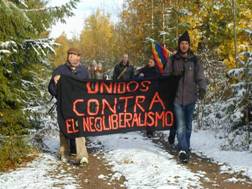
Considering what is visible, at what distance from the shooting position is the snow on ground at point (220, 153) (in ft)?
25.6

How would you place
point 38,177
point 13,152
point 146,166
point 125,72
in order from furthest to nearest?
1. point 125,72
2. point 13,152
3. point 146,166
4. point 38,177

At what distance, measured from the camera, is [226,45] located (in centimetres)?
1745

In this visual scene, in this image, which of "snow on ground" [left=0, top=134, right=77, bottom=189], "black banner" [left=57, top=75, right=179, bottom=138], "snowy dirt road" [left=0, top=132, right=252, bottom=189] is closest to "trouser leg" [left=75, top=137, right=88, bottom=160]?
"black banner" [left=57, top=75, right=179, bottom=138]

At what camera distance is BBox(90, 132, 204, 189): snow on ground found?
696 cm

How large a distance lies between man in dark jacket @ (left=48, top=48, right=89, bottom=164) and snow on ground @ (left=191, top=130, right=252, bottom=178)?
245 cm

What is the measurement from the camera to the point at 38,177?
7.54 metres

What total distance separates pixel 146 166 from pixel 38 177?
1.84 m

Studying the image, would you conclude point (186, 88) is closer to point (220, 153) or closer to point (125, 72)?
point (220, 153)

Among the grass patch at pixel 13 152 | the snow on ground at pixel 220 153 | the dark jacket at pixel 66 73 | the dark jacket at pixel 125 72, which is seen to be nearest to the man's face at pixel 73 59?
the dark jacket at pixel 66 73

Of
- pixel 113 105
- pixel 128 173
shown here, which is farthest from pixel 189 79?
pixel 128 173

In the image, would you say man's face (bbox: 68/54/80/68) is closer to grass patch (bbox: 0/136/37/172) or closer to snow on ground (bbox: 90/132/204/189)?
grass patch (bbox: 0/136/37/172)

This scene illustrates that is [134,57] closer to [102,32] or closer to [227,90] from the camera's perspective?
[227,90]

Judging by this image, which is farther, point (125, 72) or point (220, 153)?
point (125, 72)

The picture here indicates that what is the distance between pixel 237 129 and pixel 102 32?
60.9m
